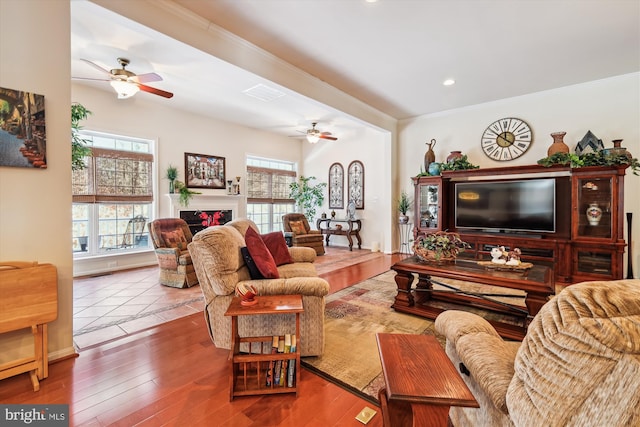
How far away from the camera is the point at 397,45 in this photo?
10.9ft

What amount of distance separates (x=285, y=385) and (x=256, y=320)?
45cm

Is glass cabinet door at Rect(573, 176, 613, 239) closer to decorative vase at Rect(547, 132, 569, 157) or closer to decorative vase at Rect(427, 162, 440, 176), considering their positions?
decorative vase at Rect(547, 132, 569, 157)

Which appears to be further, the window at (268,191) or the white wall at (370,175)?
the window at (268,191)

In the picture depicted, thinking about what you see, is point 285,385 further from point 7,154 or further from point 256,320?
point 7,154

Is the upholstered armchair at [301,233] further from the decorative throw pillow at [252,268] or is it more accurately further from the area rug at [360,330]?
the decorative throw pillow at [252,268]

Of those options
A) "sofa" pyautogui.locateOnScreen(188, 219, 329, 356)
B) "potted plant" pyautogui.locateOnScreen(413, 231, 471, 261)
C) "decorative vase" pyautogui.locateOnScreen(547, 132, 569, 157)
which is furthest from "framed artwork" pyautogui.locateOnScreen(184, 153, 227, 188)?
"decorative vase" pyautogui.locateOnScreen(547, 132, 569, 157)

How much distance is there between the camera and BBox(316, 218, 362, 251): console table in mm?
6777

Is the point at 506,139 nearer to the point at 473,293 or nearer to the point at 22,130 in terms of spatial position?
the point at 473,293

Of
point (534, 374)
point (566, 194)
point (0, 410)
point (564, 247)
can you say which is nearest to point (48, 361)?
point (0, 410)

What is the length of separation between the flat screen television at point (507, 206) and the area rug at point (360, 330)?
1555 mm

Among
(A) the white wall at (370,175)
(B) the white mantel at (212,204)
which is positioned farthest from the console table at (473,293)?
(B) the white mantel at (212,204)

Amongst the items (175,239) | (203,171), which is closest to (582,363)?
(175,239)

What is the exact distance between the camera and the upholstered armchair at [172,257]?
381 centimetres

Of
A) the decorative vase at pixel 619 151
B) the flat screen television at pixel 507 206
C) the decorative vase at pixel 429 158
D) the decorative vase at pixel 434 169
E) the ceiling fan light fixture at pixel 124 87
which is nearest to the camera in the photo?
the ceiling fan light fixture at pixel 124 87
